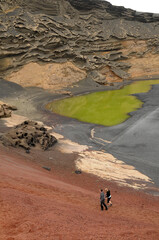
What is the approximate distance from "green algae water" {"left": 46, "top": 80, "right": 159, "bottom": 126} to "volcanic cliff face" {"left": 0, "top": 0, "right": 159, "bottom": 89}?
879cm

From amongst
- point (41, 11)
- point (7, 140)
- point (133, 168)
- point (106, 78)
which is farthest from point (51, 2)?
point (133, 168)

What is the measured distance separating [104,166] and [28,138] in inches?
318

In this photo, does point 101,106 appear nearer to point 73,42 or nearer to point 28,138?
point 28,138

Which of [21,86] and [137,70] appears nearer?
[21,86]

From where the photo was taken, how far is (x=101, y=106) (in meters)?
41.4

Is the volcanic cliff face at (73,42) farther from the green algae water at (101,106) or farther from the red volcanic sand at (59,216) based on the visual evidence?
the red volcanic sand at (59,216)

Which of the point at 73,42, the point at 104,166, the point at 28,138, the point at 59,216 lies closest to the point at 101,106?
the point at 28,138

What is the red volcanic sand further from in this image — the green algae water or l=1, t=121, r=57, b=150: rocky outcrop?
the green algae water

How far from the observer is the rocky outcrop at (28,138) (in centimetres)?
2091

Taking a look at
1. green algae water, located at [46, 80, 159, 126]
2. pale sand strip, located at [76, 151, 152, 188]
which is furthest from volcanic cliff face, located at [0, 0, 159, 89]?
pale sand strip, located at [76, 151, 152, 188]

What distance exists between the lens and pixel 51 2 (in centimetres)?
5984

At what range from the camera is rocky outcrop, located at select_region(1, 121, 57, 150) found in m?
20.9

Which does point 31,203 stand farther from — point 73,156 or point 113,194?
point 73,156

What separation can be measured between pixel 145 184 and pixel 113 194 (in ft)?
11.5
